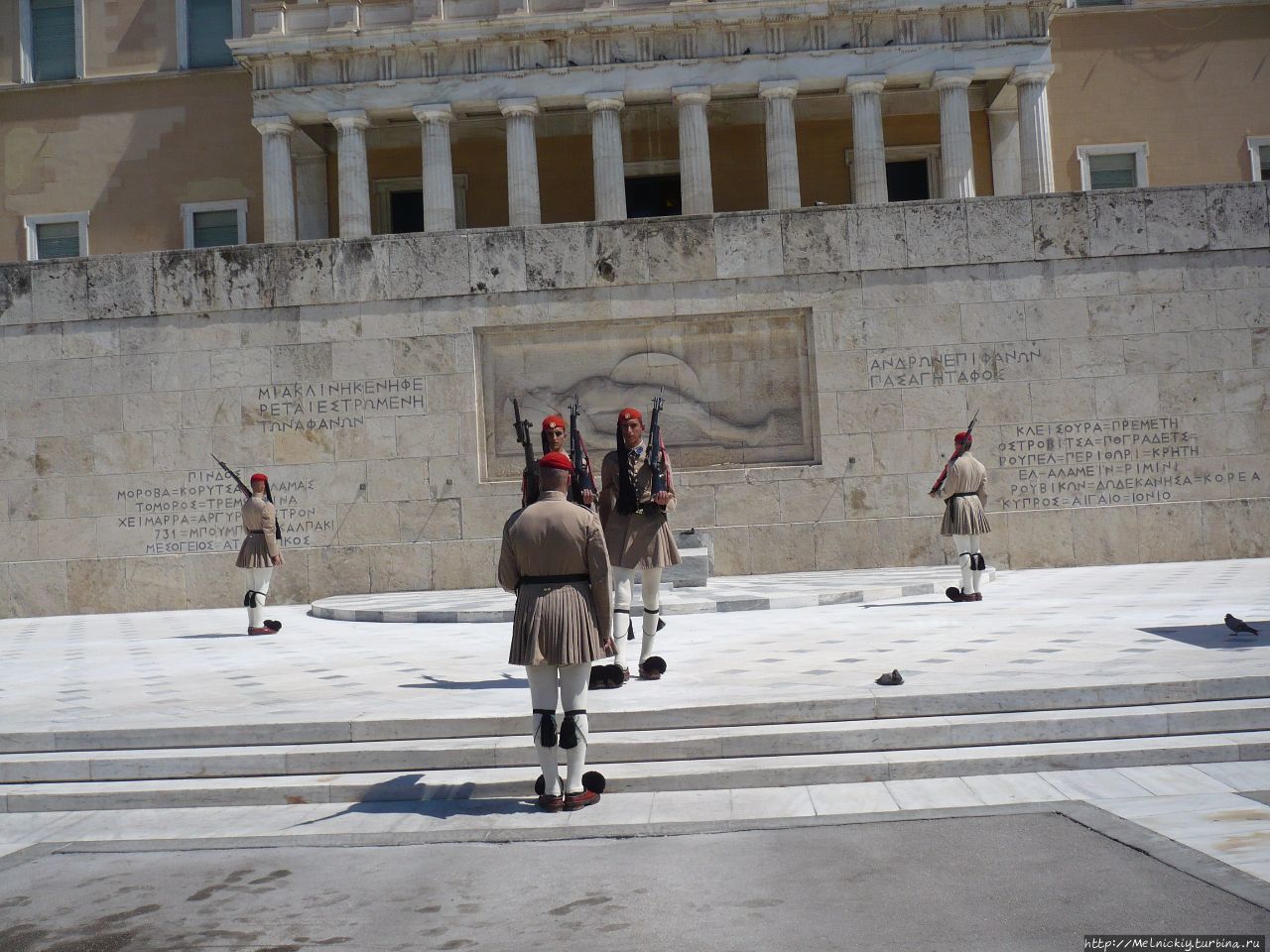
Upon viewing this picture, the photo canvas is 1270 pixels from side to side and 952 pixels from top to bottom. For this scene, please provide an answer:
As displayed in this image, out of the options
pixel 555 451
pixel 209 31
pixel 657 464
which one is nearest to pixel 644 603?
pixel 657 464

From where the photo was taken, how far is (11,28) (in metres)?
42.1

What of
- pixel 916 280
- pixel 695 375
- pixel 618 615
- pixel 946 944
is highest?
pixel 916 280

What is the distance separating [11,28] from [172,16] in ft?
17.8

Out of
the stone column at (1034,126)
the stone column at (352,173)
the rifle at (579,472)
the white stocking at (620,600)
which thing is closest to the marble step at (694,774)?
the white stocking at (620,600)

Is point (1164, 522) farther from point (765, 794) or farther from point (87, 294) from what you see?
point (87, 294)

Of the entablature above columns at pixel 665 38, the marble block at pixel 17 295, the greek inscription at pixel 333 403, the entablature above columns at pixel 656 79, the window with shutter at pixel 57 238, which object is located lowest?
the greek inscription at pixel 333 403

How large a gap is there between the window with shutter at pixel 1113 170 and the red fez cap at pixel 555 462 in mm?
38038

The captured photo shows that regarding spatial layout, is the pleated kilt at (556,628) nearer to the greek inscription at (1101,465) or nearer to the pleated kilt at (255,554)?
the pleated kilt at (255,554)

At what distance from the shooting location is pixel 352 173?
38375mm

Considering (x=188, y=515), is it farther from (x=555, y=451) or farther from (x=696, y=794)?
(x=696, y=794)

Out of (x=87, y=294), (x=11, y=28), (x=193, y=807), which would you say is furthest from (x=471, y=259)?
(x=11, y=28)

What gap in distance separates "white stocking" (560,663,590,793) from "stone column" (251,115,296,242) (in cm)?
3421

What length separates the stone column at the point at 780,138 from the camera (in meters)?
37.5

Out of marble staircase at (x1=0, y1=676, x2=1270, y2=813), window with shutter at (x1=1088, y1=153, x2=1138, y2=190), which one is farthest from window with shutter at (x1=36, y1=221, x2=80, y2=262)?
marble staircase at (x1=0, y1=676, x2=1270, y2=813)
